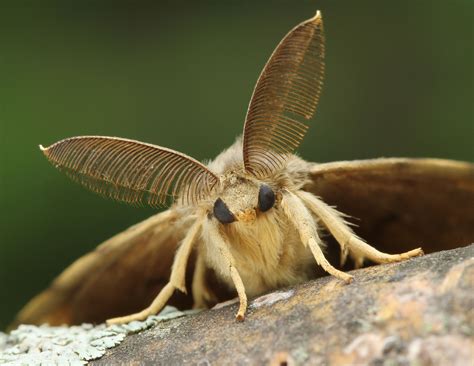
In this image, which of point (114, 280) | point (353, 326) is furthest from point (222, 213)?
point (114, 280)

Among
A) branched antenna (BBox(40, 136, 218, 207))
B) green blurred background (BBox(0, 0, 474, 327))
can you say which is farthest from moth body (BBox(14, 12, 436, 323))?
green blurred background (BBox(0, 0, 474, 327))

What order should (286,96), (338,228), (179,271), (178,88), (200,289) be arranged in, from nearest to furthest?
(286,96), (338,228), (179,271), (200,289), (178,88)

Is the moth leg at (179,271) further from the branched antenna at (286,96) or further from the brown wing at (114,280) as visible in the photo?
the branched antenna at (286,96)

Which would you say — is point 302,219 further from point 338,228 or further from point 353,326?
point 353,326

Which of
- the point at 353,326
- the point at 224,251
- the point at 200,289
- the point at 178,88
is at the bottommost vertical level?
the point at 200,289

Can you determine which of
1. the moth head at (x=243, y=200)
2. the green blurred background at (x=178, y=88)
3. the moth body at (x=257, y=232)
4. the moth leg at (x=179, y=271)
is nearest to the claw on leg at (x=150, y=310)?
the moth leg at (x=179, y=271)

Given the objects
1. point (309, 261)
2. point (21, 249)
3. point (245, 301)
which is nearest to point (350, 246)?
point (309, 261)
